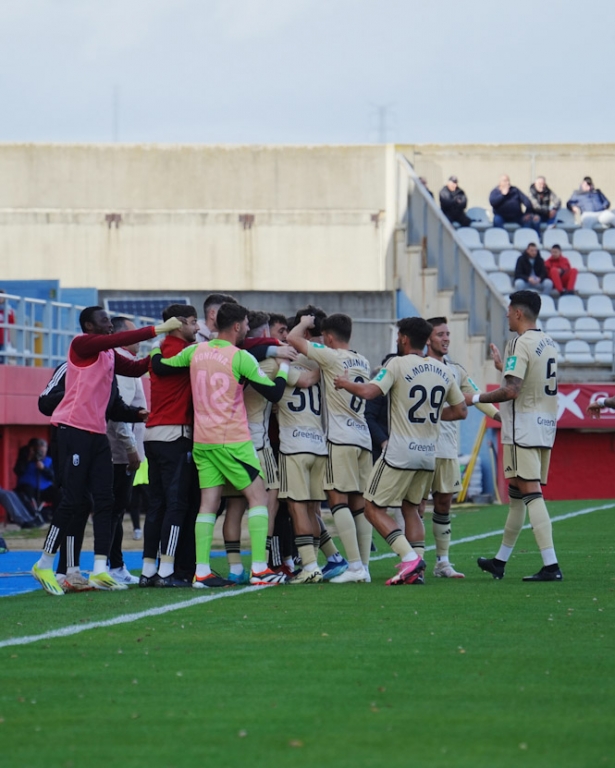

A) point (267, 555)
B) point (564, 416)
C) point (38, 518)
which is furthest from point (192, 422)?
point (564, 416)

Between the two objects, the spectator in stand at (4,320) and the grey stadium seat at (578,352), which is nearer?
the spectator in stand at (4,320)

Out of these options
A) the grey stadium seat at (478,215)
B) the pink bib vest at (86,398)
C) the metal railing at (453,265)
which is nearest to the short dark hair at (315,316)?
the pink bib vest at (86,398)

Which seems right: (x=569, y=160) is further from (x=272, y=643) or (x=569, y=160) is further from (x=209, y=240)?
(x=272, y=643)

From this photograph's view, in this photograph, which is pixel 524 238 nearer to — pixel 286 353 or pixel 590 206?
pixel 590 206

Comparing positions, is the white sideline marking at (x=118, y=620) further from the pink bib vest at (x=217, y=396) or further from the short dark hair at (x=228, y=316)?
the short dark hair at (x=228, y=316)

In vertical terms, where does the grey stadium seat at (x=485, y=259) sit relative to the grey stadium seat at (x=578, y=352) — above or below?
above

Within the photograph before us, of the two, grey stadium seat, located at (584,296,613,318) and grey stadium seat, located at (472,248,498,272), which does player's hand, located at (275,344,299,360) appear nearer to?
grey stadium seat, located at (584,296,613,318)

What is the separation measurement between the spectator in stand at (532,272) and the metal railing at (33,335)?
9232mm

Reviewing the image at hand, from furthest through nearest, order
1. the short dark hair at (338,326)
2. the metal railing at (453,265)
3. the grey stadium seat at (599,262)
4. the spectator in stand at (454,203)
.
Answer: the spectator in stand at (454,203) < the grey stadium seat at (599,262) < the metal railing at (453,265) < the short dark hair at (338,326)

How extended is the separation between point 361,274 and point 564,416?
10.9 meters

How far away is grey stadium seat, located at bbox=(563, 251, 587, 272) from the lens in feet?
97.1

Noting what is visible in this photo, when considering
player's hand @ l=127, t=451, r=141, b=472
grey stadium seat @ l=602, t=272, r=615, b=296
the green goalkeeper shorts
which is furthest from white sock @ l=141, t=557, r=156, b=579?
grey stadium seat @ l=602, t=272, r=615, b=296

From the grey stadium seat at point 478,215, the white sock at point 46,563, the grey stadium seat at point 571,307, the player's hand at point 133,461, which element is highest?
the grey stadium seat at point 478,215

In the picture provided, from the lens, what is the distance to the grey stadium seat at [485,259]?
29.2 m
